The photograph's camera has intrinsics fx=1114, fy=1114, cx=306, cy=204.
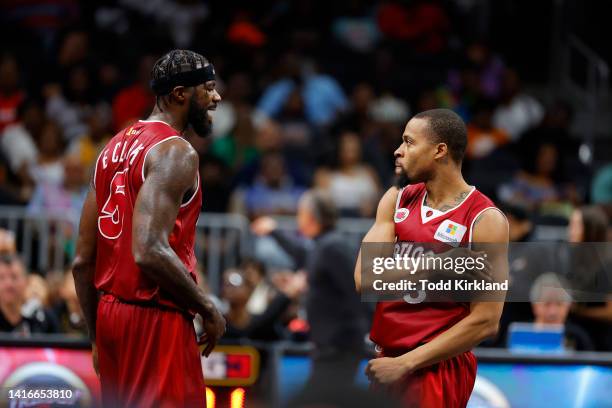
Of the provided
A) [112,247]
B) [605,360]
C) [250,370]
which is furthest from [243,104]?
[112,247]

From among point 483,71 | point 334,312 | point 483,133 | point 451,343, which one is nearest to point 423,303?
point 451,343

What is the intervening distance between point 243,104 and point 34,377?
632 centimetres

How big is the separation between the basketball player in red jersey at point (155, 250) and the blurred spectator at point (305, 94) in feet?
26.8

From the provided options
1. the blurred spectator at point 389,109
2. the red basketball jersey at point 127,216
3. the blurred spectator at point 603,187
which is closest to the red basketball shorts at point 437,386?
the red basketball jersey at point 127,216

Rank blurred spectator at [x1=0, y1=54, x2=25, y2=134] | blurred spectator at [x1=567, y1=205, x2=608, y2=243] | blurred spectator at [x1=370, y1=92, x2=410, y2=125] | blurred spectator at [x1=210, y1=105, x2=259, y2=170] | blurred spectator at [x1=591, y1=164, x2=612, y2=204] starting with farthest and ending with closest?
blurred spectator at [x1=370, y1=92, x2=410, y2=125] < blurred spectator at [x1=0, y1=54, x2=25, y2=134] < blurred spectator at [x1=210, y1=105, x2=259, y2=170] < blurred spectator at [x1=591, y1=164, x2=612, y2=204] < blurred spectator at [x1=567, y1=205, x2=608, y2=243]

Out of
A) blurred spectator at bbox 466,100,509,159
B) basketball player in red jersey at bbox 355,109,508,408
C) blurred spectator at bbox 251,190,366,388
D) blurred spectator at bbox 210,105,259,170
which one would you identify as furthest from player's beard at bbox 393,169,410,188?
blurred spectator at bbox 466,100,509,159

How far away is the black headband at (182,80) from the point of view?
527 centimetres

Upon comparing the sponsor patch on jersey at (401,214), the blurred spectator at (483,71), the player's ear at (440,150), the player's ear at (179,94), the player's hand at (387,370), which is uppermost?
the blurred spectator at (483,71)

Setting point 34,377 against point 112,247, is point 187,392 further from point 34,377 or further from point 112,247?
point 34,377

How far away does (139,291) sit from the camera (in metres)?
5.09

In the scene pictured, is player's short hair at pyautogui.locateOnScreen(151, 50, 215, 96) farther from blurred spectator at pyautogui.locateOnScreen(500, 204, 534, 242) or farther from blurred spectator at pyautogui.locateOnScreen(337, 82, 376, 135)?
blurred spectator at pyautogui.locateOnScreen(337, 82, 376, 135)

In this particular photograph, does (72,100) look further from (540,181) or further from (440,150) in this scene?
(440,150)

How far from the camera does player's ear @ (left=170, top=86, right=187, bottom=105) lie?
5.30 metres

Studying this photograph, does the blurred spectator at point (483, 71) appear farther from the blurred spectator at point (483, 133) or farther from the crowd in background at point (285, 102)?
the blurred spectator at point (483, 133)
